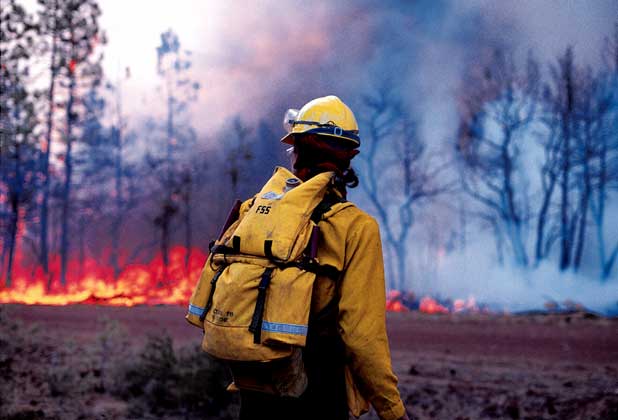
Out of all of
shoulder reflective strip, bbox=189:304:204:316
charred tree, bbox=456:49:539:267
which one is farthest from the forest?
shoulder reflective strip, bbox=189:304:204:316

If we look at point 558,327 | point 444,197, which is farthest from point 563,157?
point 558,327

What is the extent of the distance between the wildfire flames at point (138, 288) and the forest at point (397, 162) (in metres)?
0.28

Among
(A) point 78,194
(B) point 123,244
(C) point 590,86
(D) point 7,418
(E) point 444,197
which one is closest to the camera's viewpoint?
(D) point 7,418

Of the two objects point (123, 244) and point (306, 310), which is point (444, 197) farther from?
point (306, 310)

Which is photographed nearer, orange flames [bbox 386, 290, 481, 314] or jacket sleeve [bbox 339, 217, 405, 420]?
jacket sleeve [bbox 339, 217, 405, 420]

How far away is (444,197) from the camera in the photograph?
27.8 meters

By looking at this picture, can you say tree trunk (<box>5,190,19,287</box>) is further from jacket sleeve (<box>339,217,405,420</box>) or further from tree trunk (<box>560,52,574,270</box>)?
tree trunk (<box>560,52,574,270</box>)

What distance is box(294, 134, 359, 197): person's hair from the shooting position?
2.43 m

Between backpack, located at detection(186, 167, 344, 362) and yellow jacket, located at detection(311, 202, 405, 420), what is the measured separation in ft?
0.19

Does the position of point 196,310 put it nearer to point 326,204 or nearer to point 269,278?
point 269,278

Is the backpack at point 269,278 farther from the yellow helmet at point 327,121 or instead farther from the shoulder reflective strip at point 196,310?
the yellow helmet at point 327,121

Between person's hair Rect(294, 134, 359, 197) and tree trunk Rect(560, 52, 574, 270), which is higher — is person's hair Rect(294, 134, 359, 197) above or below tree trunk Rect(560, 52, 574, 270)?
below

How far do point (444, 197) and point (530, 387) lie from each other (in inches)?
786

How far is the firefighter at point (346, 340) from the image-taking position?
2158 millimetres
